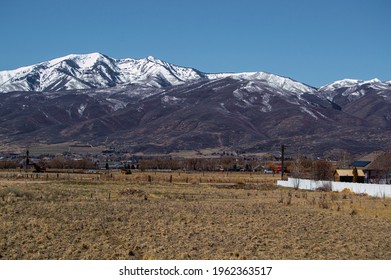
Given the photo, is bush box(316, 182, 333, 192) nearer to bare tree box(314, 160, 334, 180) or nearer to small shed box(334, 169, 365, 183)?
small shed box(334, 169, 365, 183)

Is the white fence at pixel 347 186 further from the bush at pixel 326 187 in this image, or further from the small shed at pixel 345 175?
the small shed at pixel 345 175

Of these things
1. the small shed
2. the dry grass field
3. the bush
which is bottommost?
the dry grass field

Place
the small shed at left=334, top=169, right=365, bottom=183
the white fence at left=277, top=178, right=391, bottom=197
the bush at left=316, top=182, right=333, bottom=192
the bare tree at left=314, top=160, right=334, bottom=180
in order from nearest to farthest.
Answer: the white fence at left=277, top=178, right=391, bottom=197
the bush at left=316, top=182, right=333, bottom=192
the small shed at left=334, top=169, right=365, bottom=183
the bare tree at left=314, top=160, right=334, bottom=180

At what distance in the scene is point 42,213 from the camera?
97.5 ft

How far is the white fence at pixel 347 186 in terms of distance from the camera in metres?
50.6

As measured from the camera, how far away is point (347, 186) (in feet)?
193

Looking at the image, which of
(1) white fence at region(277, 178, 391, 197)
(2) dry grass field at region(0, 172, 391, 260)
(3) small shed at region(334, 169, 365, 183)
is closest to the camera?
(2) dry grass field at region(0, 172, 391, 260)

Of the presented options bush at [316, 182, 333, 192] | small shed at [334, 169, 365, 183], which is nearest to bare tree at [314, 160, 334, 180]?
small shed at [334, 169, 365, 183]

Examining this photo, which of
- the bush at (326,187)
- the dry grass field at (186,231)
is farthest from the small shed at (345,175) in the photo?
the dry grass field at (186,231)

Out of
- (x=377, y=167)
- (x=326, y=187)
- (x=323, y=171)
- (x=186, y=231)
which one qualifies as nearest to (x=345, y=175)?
(x=323, y=171)

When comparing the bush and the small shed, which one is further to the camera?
the small shed

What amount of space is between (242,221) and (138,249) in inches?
359

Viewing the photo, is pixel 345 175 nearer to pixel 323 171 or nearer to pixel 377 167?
pixel 323 171

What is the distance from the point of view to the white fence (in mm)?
50562
